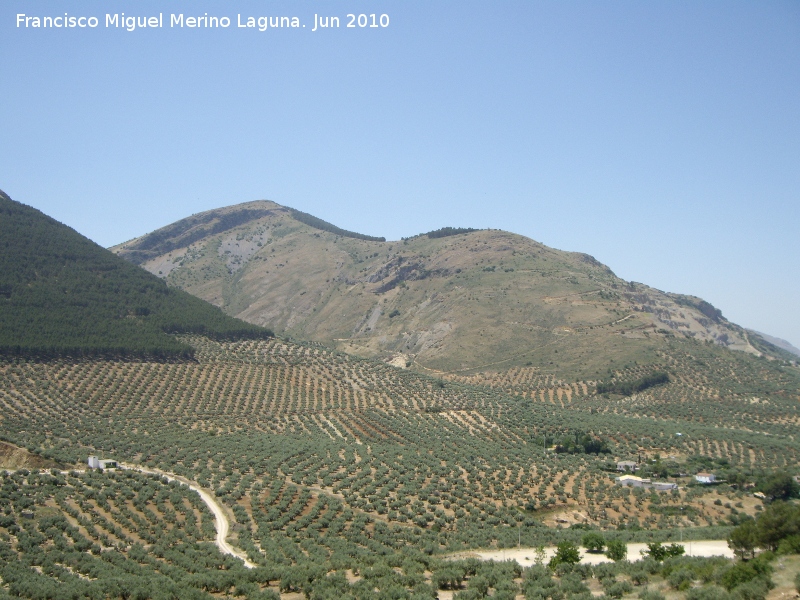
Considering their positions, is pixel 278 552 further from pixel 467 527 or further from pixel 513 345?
pixel 513 345

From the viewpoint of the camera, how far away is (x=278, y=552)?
28703 millimetres

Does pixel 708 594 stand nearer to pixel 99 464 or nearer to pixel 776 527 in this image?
pixel 776 527

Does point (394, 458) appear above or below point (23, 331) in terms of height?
below

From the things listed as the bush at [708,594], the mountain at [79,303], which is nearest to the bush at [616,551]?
the bush at [708,594]

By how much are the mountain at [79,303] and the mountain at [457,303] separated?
128 feet

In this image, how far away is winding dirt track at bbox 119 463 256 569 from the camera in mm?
29078

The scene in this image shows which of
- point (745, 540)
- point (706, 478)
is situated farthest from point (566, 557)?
point (706, 478)

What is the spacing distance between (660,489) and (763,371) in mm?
62749

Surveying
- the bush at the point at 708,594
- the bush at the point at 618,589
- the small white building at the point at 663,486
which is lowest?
the small white building at the point at 663,486

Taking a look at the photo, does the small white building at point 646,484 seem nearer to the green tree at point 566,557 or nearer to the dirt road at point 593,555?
the dirt road at point 593,555

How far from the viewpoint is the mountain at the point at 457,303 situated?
109m

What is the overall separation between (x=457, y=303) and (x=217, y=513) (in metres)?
98.6

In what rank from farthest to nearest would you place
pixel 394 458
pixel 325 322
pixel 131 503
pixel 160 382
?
pixel 325 322 → pixel 160 382 → pixel 394 458 → pixel 131 503

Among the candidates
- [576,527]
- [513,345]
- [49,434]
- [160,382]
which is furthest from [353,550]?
[513,345]
